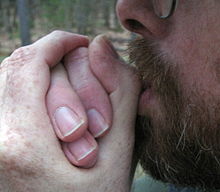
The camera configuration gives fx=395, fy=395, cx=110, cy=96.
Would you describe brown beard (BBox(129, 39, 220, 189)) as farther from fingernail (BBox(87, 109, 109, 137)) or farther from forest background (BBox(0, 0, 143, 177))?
forest background (BBox(0, 0, 143, 177))

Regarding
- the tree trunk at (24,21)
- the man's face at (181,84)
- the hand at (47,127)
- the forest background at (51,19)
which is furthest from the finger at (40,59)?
the tree trunk at (24,21)

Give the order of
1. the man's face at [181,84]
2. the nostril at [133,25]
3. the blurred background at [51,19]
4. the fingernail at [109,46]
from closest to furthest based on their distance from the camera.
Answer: the man's face at [181,84], the nostril at [133,25], the fingernail at [109,46], the blurred background at [51,19]

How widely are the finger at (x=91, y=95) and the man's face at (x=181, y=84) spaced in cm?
12

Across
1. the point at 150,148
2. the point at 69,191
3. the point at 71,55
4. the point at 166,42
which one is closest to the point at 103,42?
the point at 71,55

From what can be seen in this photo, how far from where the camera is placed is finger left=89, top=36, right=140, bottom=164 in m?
1.16

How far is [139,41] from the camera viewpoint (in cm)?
114

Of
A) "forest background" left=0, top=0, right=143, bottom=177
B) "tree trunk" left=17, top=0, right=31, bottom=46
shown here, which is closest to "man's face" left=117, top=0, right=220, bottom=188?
"forest background" left=0, top=0, right=143, bottom=177

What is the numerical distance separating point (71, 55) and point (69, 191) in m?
0.44

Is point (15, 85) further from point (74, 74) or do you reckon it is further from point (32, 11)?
point (32, 11)

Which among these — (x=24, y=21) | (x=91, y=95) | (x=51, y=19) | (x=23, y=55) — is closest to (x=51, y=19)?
(x=51, y=19)

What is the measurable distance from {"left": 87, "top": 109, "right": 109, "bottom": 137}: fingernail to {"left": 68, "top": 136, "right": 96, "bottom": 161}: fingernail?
53 millimetres

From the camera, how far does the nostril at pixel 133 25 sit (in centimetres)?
111

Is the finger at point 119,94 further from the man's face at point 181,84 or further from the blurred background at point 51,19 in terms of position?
the blurred background at point 51,19

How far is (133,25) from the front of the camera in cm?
113
